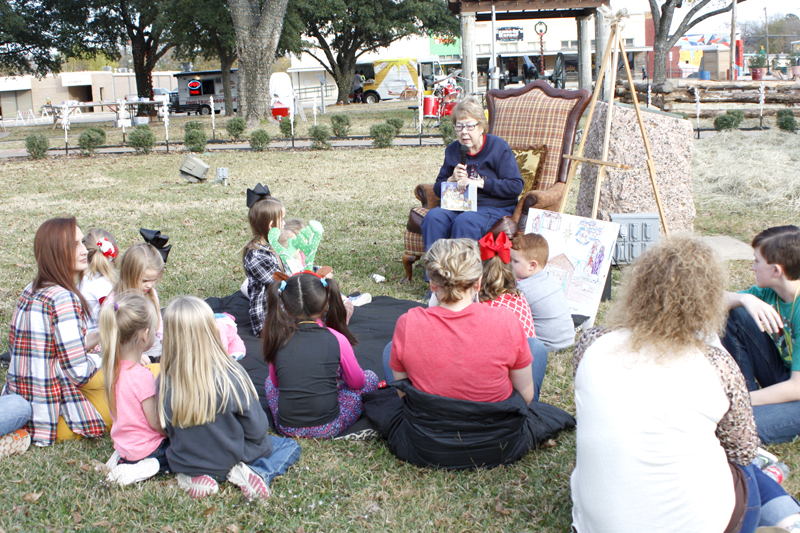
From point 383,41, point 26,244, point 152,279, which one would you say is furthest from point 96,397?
point 383,41

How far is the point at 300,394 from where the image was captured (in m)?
3.05

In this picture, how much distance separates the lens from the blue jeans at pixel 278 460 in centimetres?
286

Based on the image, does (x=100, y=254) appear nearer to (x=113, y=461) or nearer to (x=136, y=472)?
(x=113, y=461)

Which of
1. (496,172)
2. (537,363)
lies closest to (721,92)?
(496,172)

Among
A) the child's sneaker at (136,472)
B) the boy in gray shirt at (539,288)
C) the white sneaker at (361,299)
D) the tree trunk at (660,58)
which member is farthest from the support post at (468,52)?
the tree trunk at (660,58)

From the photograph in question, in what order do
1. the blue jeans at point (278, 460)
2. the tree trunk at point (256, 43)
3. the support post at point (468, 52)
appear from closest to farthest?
the blue jeans at point (278, 460) < the support post at point (468, 52) < the tree trunk at point (256, 43)

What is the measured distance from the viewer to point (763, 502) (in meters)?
2.27

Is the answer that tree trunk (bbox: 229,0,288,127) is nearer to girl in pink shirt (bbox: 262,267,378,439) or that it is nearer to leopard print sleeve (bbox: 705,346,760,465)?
girl in pink shirt (bbox: 262,267,378,439)

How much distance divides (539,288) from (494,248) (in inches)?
26.8

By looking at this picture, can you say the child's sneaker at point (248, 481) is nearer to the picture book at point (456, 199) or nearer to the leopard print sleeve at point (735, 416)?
the leopard print sleeve at point (735, 416)

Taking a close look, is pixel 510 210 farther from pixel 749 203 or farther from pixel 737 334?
pixel 749 203

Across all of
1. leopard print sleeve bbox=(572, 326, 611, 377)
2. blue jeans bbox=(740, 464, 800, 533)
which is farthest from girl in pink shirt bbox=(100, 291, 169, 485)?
blue jeans bbox=(740, 464, 800, 533)

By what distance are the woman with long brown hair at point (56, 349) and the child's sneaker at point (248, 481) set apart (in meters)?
0.86

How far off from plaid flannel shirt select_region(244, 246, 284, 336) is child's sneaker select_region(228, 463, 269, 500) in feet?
5.22
